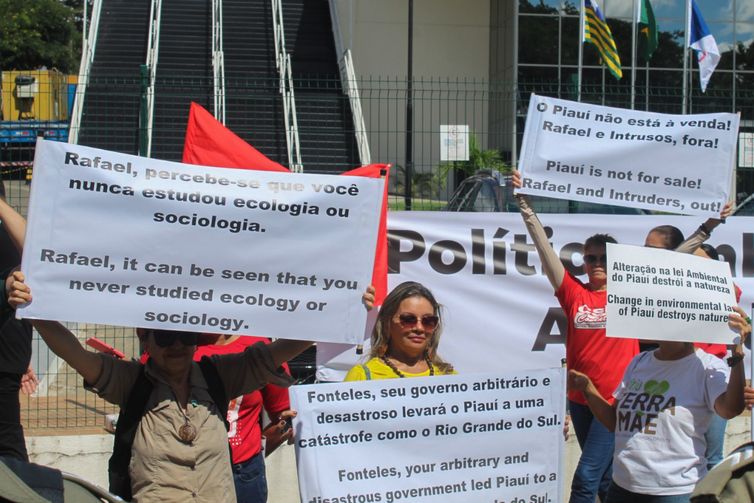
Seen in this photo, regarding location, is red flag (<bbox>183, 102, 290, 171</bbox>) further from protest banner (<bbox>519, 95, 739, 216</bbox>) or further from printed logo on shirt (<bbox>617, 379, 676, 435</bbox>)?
printed logo on shirt (<bbox>617, 379, 676, 435</bbox>)

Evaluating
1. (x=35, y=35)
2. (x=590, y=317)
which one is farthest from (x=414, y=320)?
(x=35, y=35)

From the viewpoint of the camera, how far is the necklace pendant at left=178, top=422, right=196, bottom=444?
3674 mm

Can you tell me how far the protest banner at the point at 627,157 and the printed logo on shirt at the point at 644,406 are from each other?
1381 mm

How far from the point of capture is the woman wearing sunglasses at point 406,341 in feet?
14.3

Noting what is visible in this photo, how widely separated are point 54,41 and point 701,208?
54247 millimetres

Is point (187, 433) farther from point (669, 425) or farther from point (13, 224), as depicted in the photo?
point (669, 425)

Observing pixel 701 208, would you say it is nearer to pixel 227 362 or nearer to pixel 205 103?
pixel 227 362

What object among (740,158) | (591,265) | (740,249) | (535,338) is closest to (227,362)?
(591,265)

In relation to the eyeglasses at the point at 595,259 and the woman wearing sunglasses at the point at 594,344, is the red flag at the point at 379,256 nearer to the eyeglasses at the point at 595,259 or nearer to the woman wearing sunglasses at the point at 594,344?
the woman wearing sunglasses at the point at 594,344

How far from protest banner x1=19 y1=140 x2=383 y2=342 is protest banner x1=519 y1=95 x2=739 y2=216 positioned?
206cm

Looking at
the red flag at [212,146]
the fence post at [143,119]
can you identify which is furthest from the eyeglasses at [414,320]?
the fence post at [143,119]

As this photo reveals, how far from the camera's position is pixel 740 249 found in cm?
798

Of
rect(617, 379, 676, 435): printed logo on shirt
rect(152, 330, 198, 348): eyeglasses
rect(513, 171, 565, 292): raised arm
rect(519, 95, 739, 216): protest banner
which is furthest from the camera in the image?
rect(519, 95, 739, 216): protest banner

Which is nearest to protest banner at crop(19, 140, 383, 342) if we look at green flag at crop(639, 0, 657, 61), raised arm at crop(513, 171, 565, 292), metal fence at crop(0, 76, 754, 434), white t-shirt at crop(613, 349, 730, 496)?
white t-shirt at crop(613, 349, 730, 496)
